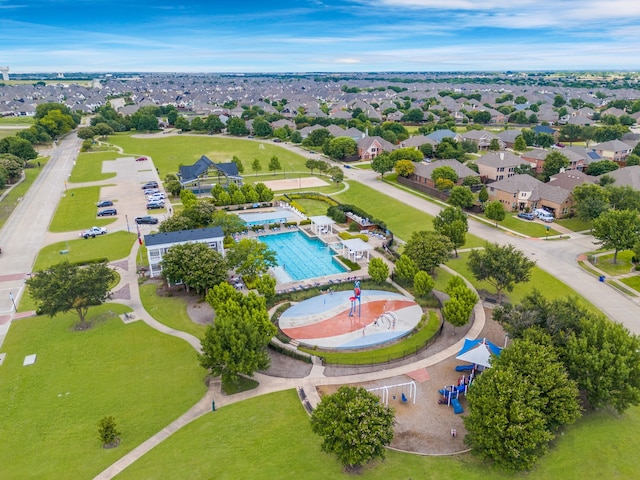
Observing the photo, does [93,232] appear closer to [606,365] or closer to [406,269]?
[406,269]

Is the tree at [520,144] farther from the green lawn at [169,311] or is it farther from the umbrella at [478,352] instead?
the green lawn at [169,311]

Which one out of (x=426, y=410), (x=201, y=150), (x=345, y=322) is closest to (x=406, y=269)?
(x=345, y=322)

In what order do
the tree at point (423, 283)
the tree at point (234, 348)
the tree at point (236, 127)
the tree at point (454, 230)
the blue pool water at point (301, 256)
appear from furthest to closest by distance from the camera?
the tree at point (236, 127) < the tree at point (454, 230) < the blue pool water at point (301, 256) < the tree at point (423, 283) < the tree at point (234, 348)

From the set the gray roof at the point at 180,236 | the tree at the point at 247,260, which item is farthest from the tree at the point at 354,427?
the gray roof at the point at 180,236

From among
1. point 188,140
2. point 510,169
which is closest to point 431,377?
point 510,169

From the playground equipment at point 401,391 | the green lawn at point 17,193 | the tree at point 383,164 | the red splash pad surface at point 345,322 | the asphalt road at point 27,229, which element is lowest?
the red splash pad surface at point 345,322

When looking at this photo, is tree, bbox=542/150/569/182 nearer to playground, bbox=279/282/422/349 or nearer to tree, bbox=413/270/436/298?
tree, bbox=413/270/436/298
